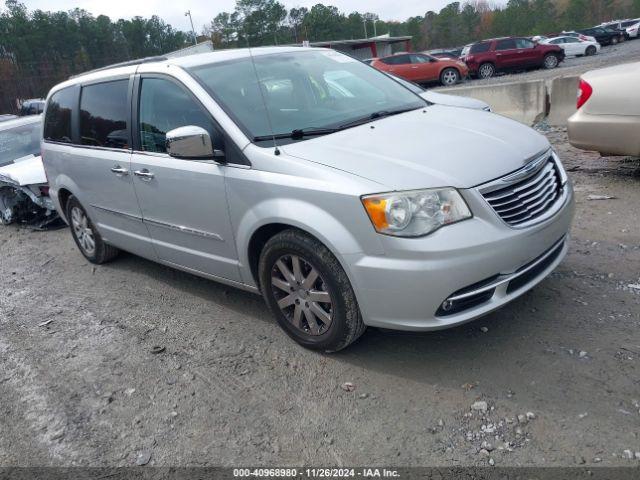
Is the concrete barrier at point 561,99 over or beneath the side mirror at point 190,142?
beneath

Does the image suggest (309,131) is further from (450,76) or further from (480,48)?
(480,48)

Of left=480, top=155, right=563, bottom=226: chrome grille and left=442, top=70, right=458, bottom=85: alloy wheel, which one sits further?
left=442, top=70, right=458, bottom=85: alloy wheel

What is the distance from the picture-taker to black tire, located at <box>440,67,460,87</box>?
80.6 ft

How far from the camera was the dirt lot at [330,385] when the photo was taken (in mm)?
2678

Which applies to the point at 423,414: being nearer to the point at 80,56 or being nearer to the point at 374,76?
the point at 374,76

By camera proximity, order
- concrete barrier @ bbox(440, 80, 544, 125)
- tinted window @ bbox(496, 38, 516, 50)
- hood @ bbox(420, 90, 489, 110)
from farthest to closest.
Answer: tinted window @ bbox(496, 38, 516, 50)
concrete barrier @ bbox(440, 80, 544, 125)
hood @ bbox(420, 90, 489, 110)

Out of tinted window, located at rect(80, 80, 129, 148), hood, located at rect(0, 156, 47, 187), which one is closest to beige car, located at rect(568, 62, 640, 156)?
tinted window, located at rect(80, 80, 129, 148)

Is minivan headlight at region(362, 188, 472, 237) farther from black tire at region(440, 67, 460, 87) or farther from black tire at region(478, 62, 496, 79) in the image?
black tire at region(478, 62, 496, 79)

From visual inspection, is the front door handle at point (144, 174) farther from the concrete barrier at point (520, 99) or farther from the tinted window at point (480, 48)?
the tinted window at point (480, 48)

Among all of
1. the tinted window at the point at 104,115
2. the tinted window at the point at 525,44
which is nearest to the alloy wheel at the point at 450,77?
the tinted window at the point at 525,44

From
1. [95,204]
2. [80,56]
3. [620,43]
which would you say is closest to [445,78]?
[95,204]

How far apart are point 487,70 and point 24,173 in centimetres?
2401

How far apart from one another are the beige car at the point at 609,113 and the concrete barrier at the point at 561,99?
9.36ft

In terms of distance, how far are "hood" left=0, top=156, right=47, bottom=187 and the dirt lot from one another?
343 cm
